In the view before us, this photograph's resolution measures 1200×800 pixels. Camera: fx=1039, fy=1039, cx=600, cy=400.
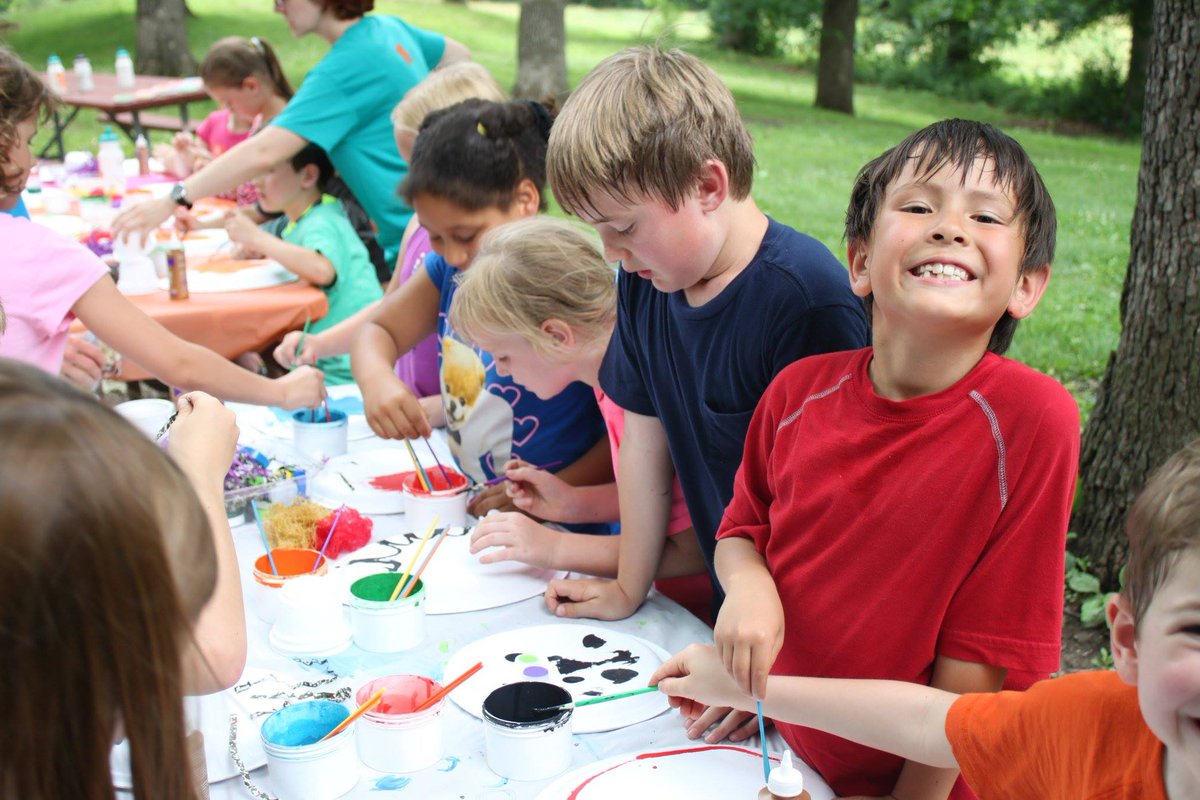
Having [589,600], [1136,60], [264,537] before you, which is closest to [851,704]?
[589,600]

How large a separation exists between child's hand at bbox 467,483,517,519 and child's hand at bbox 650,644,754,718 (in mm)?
820

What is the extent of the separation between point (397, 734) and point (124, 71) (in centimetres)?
884

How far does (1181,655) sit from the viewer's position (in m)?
A: 0.85

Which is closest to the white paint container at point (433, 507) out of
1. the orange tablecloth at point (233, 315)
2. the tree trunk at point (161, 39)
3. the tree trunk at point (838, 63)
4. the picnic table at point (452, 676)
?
the picnic table at point (452, 676)

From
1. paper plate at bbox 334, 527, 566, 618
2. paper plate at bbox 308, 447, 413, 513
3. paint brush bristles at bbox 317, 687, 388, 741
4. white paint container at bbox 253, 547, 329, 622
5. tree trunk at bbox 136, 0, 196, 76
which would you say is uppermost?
tree trunk at bbox 136, 0, 196, 76

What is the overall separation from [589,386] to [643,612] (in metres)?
0.58

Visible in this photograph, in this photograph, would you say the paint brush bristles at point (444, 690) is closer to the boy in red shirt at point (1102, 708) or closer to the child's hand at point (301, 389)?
the boy in red shirt at point (1102, 708)

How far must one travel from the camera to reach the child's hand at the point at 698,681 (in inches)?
51.0

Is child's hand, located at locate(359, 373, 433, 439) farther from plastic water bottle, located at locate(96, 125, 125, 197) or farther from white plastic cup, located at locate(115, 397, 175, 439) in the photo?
plastic water bottle, located at locate(96, 125, 125, 197)

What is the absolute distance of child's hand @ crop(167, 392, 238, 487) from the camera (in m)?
1.39

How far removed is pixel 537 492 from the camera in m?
2.08

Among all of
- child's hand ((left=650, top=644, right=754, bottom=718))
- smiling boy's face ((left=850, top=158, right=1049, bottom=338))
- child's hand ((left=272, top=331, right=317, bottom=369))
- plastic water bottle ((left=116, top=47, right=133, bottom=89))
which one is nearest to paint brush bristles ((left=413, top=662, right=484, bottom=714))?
child's hand ((left=650, top=644, right=754, bottom=718))

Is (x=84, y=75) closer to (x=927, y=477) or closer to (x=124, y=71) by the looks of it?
(x=124, y=71)

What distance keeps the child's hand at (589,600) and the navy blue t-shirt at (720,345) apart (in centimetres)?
18
